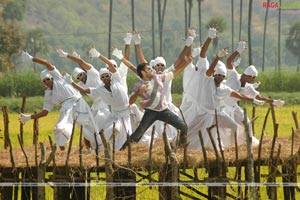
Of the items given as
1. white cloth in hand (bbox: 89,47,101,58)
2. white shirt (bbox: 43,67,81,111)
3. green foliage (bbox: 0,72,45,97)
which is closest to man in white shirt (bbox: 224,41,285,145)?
white cloth in hand (bbox: 89,47,101,58)

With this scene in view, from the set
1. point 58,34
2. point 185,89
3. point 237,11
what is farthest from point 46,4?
point 185,89

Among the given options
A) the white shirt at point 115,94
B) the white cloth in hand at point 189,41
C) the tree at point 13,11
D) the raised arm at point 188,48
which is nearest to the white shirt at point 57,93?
the white shirt at point 115,94

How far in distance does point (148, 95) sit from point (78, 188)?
2213 mm

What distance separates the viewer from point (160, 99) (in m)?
14.8

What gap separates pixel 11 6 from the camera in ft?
315

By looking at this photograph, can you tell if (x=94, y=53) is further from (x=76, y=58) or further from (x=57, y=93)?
(x=57, y=93)

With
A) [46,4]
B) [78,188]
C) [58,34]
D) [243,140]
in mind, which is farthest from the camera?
[46,4]

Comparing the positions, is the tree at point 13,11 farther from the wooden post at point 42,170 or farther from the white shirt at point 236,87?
the wooden post at point 42,170

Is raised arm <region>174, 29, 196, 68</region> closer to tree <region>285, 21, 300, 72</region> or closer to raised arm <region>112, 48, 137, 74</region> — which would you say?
raised arm <region>112, 48, 137, 74</region>

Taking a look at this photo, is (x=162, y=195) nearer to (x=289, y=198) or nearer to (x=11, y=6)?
(x=289, y=198)

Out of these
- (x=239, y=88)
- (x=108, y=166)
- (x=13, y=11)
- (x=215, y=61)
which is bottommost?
(x=108, y=166)

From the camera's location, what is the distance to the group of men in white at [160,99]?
1477cm

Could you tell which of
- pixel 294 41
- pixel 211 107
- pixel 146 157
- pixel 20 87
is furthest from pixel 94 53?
pixel 294 41

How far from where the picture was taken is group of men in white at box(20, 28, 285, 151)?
48.5ft
